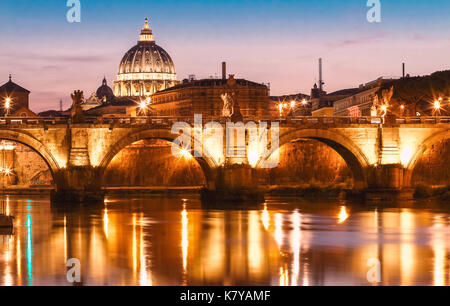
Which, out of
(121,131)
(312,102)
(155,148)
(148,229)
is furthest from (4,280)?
(312,102)

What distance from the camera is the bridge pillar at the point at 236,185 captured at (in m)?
56.8

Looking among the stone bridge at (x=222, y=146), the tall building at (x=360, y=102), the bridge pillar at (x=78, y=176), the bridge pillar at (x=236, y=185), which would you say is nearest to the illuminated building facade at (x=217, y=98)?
the tall building at (x=360, y=102)

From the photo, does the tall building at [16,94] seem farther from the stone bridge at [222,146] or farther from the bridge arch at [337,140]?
the bridge arch at [337,140]

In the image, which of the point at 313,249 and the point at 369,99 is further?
the point at 369,99

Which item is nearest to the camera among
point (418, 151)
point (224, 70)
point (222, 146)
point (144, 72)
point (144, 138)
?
point (144, 138)

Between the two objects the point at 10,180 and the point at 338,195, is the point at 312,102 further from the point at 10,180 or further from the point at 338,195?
the point at 338,195

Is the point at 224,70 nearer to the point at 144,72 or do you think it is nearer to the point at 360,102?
the point at 360,102

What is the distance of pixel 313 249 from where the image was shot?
31219 mm

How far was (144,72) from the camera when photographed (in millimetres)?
167625

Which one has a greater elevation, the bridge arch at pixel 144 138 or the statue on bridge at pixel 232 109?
the statue on bridge at pixel 232 109

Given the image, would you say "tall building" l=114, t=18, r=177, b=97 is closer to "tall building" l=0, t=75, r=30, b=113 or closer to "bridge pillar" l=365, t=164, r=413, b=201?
"tall building" l=0, t=75, r=30, b=113


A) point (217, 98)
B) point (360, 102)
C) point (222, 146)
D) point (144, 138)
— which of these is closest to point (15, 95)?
point (217, 98)

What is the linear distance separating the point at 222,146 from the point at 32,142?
1238cm
